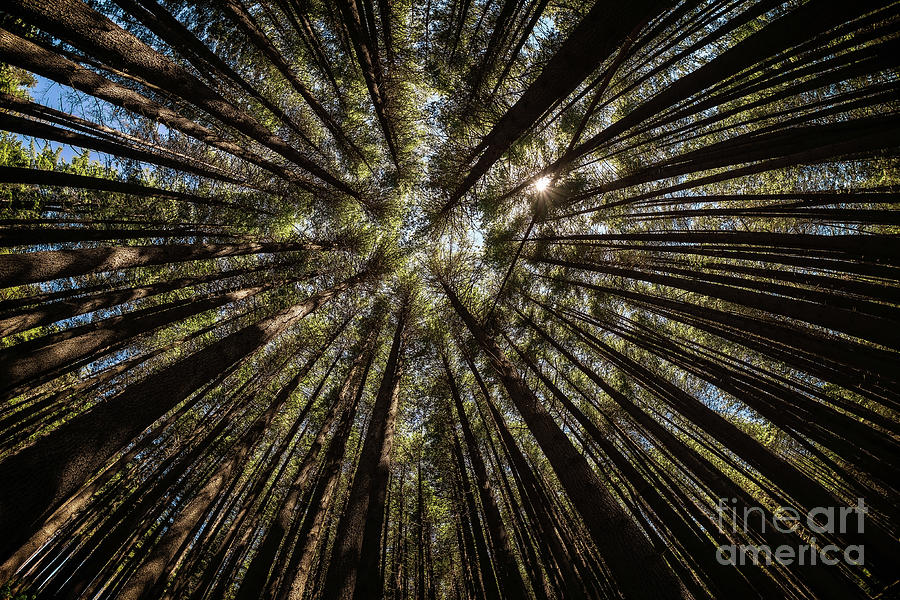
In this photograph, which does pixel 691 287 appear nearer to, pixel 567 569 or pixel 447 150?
pixel 567 569

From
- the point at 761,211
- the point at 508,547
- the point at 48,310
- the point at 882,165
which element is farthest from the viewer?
the point at 508,547

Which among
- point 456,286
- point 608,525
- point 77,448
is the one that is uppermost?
point 456,286

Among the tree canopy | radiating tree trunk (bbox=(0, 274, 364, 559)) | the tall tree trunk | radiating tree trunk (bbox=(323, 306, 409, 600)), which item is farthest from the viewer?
radiating tree trunk (bbox=(323, 306, 409, 600))

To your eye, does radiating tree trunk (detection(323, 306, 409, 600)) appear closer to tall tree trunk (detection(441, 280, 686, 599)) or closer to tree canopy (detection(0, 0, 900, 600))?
tree canopy (detection(0, 0, 900, 600))

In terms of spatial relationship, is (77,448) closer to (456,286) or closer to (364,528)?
(364,528)

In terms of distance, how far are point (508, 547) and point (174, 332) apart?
8.04 metres

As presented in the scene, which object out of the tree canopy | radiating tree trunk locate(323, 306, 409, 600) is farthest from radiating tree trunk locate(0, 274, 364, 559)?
radiating tree trunk locate(323, 306, 409, 600)

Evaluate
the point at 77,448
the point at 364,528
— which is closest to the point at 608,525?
the point at 364,528

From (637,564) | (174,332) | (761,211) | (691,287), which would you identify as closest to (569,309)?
(691,287)

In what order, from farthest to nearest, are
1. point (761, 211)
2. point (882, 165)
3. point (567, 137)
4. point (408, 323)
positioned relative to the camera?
point (408, 323)
point (567, 137)
point (882, 165)
point (761, 211)

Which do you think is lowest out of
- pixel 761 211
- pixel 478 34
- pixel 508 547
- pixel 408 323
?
pixel 508 547

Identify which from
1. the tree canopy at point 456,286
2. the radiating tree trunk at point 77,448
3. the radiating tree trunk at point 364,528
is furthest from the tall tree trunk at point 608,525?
A: the radiating tree trunk at point 77,448

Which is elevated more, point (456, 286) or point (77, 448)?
point (456, 286)

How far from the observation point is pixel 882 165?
3891mm
